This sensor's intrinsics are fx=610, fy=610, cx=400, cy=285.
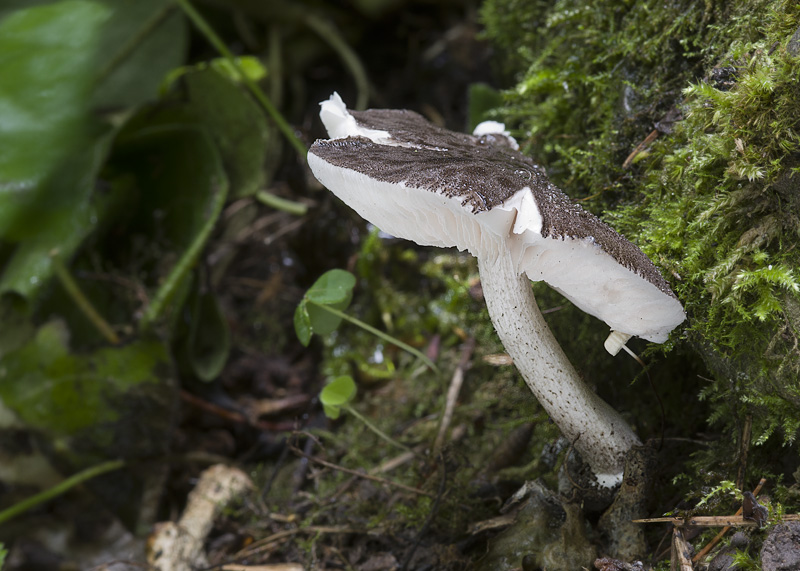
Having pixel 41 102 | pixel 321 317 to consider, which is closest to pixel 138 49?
pixel 41 102

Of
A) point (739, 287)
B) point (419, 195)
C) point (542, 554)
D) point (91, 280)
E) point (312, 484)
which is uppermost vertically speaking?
point (419, 195)

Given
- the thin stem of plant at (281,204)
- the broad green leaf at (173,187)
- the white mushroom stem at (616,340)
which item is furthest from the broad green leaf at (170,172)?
the white mushroom stem at (616,340)

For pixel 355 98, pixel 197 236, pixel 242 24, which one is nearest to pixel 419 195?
pixel 197 236

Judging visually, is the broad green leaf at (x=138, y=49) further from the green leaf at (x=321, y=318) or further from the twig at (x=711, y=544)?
the twig at (x=711, y=544)

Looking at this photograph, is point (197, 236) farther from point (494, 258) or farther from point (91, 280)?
point (494, 258)

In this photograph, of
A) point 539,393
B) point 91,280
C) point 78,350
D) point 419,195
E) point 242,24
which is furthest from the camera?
point 242,24

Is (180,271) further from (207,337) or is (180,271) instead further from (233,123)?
(233,123)
